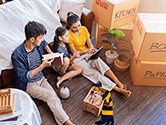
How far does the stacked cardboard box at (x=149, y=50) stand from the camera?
5.77ft

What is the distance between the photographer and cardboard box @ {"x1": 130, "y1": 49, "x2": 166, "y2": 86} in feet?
6.40

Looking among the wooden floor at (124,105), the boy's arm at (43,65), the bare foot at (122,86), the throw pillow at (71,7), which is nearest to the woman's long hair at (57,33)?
the boy's arm at (43,65)

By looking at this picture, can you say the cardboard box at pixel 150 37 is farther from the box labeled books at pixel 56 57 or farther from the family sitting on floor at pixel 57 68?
the box labeled books at pixel 56 57

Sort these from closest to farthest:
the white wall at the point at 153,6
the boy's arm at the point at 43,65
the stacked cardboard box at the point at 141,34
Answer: the boy's arm at the point at 43,65 → the stacked cardboard box at the point at 141,34 → the white wall at the point at 153,6

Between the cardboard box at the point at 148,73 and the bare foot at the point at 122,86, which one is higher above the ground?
the cardboard box at the point at 148,73

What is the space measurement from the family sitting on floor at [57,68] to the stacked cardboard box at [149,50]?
300 millimetres

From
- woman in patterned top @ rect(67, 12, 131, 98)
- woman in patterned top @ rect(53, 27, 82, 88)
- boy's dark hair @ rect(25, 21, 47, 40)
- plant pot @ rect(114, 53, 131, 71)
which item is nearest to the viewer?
boy's dark hair @ rect(25, 21, 47, 40)

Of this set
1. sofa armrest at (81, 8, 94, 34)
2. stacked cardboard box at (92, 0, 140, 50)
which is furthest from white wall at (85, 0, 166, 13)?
sofa armrest at (81, 8, 94, 34)

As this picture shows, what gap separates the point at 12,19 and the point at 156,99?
1.97m

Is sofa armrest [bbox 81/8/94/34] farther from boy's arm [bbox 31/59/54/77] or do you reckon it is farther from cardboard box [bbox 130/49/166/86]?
boy's arm [bbox 31/59/54/77]


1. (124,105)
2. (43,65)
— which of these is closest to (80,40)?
(43,65)

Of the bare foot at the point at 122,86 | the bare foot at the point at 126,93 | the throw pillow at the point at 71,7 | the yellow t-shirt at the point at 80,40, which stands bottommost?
the bare foot at the point at 122,86

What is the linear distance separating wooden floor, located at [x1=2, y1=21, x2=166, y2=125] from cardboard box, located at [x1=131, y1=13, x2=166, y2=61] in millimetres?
459

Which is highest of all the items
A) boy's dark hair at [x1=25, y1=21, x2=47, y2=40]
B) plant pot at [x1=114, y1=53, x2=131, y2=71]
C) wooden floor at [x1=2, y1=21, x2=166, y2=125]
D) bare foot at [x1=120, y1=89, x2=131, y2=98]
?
boy's dark hair at [x1=25, y1=21, x2=47, y2=40]
